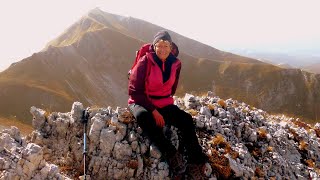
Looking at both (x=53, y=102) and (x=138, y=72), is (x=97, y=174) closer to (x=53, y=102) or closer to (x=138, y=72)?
(x=138, y=72)

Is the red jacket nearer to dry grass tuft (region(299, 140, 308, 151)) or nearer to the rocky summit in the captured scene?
the rocky summit

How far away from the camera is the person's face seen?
1116 centimetres

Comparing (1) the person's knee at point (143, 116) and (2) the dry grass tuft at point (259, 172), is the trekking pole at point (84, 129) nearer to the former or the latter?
(1) the person's knee at point (143, 116)

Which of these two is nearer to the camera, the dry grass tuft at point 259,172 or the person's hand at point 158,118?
the person's hand at point 158,118

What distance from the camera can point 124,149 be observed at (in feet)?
36.6

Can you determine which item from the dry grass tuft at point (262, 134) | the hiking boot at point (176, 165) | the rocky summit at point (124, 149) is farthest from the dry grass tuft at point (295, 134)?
the hiking boot at point (176, 165)

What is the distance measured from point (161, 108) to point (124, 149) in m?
1.89

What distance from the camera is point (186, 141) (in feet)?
35.7

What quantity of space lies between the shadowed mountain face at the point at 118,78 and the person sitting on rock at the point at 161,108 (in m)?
77.4

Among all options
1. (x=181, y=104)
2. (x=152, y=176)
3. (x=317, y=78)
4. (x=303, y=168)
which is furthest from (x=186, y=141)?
(x=317, y=78)

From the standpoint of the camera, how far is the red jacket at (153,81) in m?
10.9

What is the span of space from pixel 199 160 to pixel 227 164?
143cm

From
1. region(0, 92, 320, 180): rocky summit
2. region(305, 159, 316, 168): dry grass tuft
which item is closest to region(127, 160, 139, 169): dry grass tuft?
region(0, 92, 320, 180): rocky summit

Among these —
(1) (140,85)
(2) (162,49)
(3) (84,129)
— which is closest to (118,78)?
(3) (84,129)
